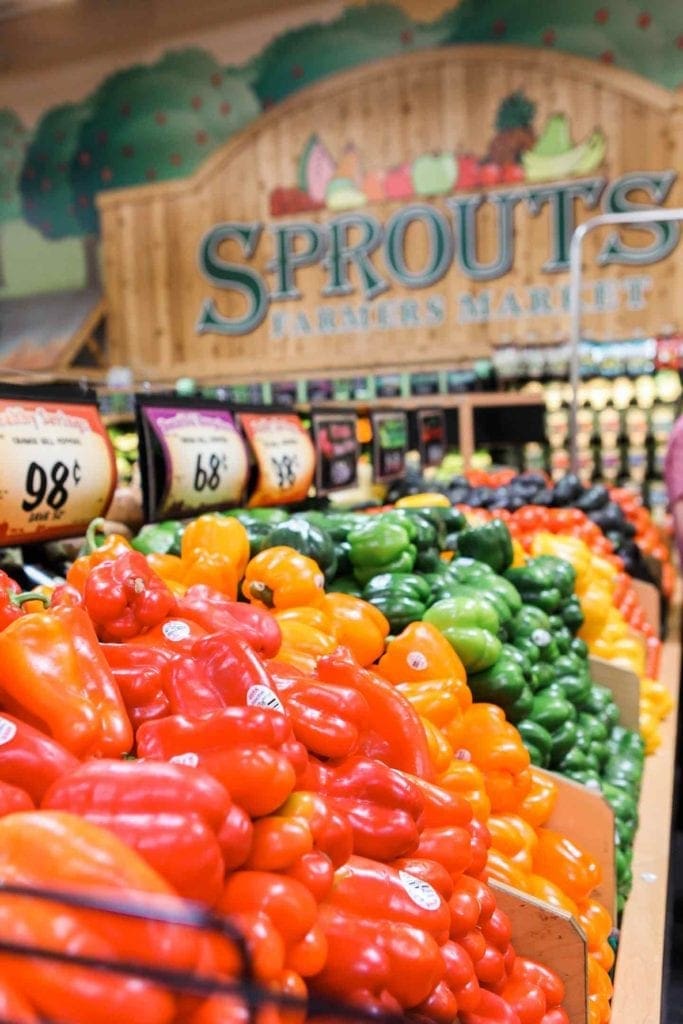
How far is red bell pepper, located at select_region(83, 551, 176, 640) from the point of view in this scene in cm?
135

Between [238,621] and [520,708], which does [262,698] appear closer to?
[238,621]

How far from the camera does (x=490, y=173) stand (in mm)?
9305

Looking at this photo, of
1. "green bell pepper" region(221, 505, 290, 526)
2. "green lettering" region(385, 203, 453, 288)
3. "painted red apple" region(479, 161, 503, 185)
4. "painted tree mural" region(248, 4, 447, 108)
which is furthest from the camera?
"painted tree mural" region(248, 4, 447, 108)

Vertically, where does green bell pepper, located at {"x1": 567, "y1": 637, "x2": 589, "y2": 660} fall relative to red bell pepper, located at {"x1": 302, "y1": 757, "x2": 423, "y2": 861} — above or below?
below

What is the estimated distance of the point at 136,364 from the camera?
35.9ft

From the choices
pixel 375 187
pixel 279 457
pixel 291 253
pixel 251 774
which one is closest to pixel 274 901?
pixel 251 774

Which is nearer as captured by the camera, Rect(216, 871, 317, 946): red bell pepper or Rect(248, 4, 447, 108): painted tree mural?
Rect(216, 871, 317, 946): red bell pepper

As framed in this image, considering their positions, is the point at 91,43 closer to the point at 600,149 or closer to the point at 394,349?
the point at 394,349

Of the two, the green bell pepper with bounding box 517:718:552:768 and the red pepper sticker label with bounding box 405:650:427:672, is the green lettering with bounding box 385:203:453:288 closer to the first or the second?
the green bell pepper with bounding box 517:718:552:768

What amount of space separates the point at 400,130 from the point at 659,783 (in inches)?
336

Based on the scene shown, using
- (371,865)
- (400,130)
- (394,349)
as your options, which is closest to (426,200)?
(400,130)

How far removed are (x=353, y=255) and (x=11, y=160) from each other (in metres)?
4.92

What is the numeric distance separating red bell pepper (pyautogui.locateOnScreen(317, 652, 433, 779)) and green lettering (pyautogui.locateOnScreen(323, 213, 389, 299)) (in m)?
8.84

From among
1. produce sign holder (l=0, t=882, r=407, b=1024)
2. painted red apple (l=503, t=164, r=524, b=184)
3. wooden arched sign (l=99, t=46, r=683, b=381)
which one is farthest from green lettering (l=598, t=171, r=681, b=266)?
produce sign holder (l=0, t=882, r=407, b=1024)
